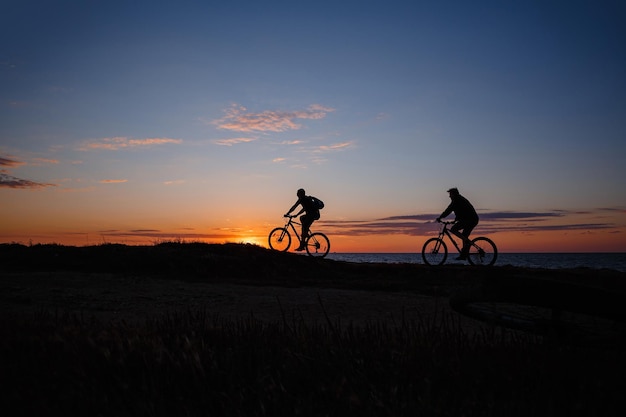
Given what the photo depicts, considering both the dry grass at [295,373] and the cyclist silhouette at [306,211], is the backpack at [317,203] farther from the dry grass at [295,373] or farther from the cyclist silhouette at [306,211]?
the dry grass at [295,373]

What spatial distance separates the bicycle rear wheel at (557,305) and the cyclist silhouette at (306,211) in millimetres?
17729

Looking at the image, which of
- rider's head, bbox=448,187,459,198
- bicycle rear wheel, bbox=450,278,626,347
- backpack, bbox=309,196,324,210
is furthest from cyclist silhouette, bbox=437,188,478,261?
bicycle rear wheel, bbox=450,278,626,347

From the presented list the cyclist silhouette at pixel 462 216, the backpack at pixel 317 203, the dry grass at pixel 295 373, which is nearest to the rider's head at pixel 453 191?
the cyclist silhouette at pixel 462 216

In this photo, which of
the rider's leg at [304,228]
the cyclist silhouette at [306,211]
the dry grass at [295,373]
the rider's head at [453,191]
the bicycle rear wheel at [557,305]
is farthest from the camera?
the rider's leg at [304,228]

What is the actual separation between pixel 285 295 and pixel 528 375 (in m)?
8.27

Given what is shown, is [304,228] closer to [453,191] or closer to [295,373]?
[453,191]

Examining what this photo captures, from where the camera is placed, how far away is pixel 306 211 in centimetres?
2248

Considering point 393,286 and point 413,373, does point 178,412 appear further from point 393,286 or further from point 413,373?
point 393,286

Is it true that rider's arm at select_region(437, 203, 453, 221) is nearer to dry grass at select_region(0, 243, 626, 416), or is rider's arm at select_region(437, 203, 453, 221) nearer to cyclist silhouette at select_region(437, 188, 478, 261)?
cyclist silhouette at select_region(437, 188, 478, 261)

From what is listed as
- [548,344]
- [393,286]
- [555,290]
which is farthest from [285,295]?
[555,290]

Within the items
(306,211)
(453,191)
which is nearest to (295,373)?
(453,191)

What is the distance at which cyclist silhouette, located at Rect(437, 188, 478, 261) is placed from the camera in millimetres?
19087

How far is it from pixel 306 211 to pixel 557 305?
62.9ft

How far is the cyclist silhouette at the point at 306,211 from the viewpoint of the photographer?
2211cm
